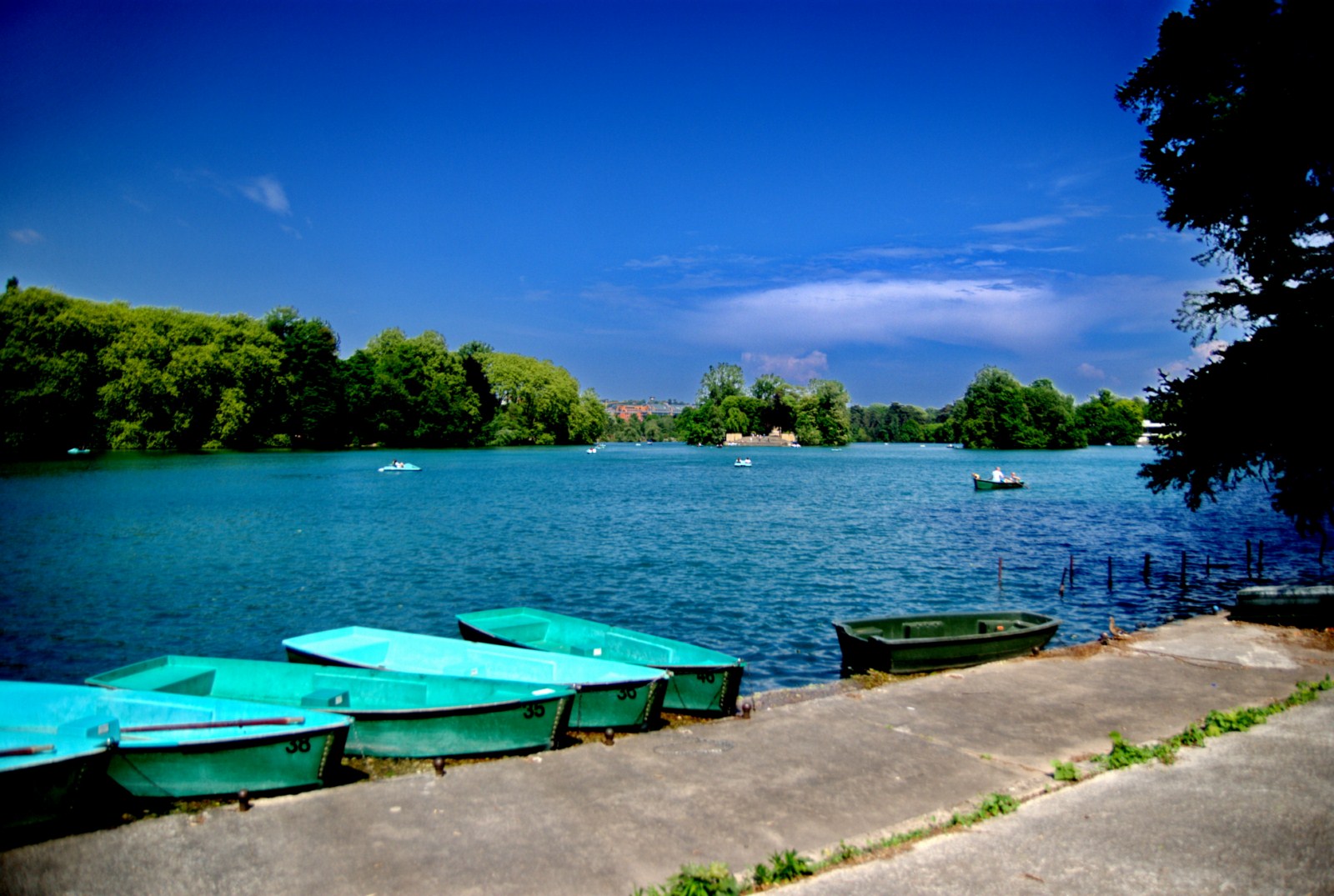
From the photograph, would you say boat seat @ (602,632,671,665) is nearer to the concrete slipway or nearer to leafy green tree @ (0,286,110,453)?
the concrete slipway

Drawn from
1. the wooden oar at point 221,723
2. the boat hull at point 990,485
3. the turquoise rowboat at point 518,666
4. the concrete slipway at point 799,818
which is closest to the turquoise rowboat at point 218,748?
the wooden oar at point 221,723

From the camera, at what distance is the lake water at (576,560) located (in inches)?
789

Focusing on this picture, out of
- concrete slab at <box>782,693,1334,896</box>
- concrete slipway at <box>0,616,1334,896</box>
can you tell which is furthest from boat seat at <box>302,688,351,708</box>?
concrete slab at <box>782,693,1334,896</box>

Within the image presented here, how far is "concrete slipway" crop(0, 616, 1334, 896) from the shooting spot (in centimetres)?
611

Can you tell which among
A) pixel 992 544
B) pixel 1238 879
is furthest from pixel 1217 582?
pixel 1238 879

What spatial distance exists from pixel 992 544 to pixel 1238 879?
3043 centimetres

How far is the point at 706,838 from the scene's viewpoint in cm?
687

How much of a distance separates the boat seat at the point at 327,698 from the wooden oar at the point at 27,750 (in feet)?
10.3

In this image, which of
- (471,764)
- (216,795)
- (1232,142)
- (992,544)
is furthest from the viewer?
(992,544)

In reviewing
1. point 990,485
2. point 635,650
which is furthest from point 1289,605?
point 990,485

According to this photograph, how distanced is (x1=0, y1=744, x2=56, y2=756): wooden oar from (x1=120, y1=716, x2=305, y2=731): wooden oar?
897 millimetres

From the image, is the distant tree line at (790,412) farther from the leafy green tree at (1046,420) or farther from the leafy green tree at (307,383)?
the leafy green tree at (307,383)

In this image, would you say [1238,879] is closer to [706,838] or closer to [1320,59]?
[706,838]

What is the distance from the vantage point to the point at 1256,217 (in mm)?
19312
